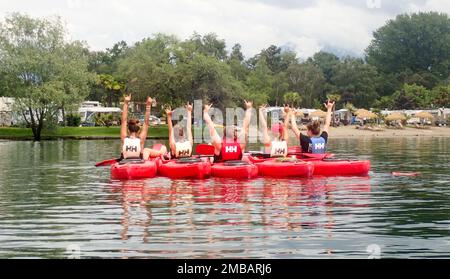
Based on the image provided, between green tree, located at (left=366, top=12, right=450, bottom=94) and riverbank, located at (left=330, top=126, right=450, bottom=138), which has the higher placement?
green tree, located at (left=366, top=12, right=450, bottom=94)

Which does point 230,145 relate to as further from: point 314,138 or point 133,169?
point 133,169

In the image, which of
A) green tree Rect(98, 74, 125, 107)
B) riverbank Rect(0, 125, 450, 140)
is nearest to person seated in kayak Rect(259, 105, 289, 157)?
riverbank Rect(0, 125, 450, 140)

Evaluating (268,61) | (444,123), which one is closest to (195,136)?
(444,123)

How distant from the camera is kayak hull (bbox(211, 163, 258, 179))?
78.2ft

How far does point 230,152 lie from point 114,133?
54.7 meters

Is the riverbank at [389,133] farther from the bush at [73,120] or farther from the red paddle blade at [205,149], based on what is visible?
the red paddle blade at [205,149]

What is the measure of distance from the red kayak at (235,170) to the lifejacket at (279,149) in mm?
1422

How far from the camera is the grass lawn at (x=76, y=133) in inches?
2857

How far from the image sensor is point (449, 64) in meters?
155

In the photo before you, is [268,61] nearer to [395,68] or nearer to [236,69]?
[395,68]

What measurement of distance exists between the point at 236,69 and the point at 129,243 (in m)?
88.7

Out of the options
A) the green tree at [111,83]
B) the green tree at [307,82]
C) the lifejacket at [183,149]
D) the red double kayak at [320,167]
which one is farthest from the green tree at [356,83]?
the lifejacket at [183,149]

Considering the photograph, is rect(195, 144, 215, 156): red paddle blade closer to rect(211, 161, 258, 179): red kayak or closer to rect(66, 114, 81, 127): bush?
rect(211, 161, 258, 179): red kayak

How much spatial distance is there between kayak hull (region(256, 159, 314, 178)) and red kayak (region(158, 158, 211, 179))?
6.90ft
